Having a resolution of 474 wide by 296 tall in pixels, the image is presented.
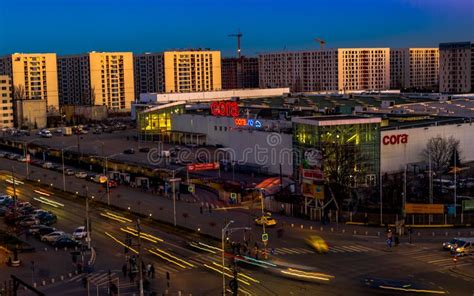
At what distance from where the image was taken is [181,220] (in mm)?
22875

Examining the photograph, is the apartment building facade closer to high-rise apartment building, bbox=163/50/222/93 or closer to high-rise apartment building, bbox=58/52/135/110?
high-rise apartment building, bbox=163/50/222/93

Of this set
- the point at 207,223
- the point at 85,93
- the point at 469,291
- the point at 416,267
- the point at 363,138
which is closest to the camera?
the point at 469,291

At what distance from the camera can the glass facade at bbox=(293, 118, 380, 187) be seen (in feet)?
84.1

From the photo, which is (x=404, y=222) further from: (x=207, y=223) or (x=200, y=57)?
(x=200, y=57)

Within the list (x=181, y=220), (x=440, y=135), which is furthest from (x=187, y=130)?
(x=181, y=220)

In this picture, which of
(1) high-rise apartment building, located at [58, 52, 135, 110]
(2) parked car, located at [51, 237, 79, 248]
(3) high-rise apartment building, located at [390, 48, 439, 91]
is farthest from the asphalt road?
(3) high-rise apartment building, located at [390, 48, 439, 91]

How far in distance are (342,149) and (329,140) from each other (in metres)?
0.82

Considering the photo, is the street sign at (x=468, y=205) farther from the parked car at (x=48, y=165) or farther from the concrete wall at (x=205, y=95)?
the concrete wall at (x=205, y=95)

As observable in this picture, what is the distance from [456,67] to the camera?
87625mm

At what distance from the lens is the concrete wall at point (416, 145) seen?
2941cm

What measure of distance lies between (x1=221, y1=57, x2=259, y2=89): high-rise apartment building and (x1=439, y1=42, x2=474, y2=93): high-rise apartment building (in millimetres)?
31906

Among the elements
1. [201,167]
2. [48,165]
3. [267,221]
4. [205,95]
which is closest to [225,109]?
[48,165]

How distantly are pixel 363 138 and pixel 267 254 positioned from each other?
461 inches

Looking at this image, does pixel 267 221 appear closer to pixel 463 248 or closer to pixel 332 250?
pixel 332 250
